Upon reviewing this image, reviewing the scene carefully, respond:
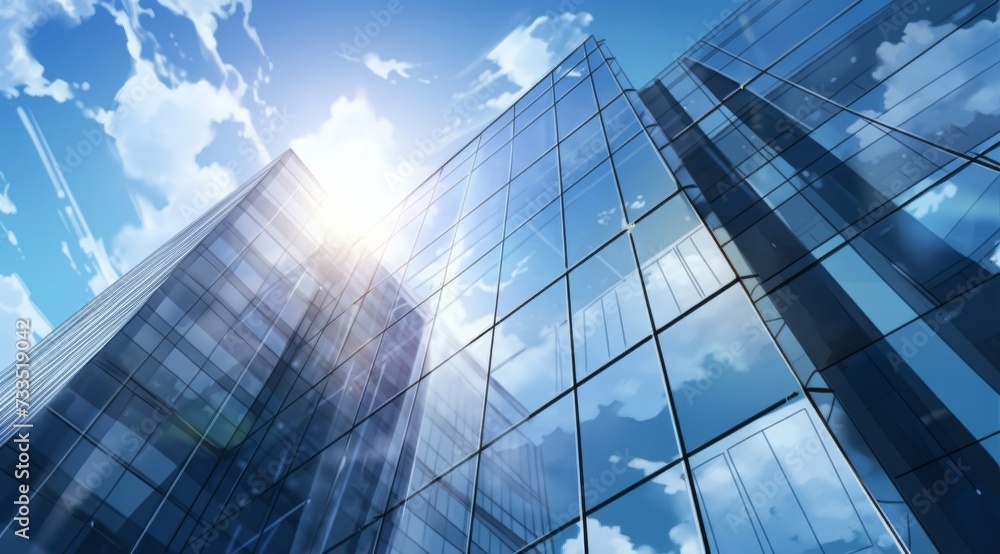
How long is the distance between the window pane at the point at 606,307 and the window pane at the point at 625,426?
369 millimetres

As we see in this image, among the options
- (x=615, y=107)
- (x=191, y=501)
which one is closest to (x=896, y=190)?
(x=615, y=107)

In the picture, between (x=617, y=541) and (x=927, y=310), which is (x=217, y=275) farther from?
(x=927, y=310)

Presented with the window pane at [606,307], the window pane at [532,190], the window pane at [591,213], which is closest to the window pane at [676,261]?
the window pane at [606,307]

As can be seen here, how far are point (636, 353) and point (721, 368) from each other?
141cm

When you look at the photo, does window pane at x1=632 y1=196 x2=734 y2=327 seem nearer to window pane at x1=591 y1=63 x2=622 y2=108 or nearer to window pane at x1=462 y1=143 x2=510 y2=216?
window pane at x1=591 y1=63 x2=622 y2=108

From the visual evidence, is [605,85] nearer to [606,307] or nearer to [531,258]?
[531,258]

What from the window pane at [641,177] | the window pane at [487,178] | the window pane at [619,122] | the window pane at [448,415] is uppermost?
the window pane at [487,178]

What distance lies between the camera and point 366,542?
368 inches

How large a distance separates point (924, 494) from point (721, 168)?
26.9ft

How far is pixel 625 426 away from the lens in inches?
268

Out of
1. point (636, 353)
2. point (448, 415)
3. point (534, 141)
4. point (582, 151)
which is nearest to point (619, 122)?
point (582, 151)

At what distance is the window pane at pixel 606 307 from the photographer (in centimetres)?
789

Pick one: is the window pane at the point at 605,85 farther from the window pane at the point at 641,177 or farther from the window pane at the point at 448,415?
the window pane at the point at 448,415

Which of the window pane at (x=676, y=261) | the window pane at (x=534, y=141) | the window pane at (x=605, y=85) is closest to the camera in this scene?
the window pane at (x=676, y=261)
